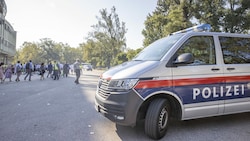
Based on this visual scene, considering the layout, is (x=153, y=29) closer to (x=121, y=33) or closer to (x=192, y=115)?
(x=121, y=33)

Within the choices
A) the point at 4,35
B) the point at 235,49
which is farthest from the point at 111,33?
the point at 235,49

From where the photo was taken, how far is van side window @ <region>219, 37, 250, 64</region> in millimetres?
3930

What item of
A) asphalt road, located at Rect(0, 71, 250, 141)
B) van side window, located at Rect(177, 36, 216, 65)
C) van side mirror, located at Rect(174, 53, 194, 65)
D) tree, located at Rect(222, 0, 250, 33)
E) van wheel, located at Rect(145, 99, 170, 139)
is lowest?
asphalt road, located at Rect(0, 71, 250, 141)

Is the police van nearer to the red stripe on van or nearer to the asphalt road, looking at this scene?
the red stripe on van

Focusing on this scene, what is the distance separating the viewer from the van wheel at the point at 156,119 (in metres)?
3.19

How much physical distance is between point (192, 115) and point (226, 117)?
179cm

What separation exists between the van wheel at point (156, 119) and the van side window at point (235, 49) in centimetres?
177

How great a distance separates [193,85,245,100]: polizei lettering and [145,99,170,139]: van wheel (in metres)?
0.70

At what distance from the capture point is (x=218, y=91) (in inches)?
144

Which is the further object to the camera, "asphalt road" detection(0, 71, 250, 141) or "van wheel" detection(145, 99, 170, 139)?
"asphalt road" detection(0, 71, 250, 141)

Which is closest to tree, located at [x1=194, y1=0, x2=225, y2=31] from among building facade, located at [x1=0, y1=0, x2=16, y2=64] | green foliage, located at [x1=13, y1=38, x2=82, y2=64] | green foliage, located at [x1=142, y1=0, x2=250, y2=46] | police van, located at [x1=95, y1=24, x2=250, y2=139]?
green foliage, located at [x1=142, y1=0, x2=250, y2=46]

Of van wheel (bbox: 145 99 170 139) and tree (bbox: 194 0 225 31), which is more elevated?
tree (bbox: 194 0 225 31)

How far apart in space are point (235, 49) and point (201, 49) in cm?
97

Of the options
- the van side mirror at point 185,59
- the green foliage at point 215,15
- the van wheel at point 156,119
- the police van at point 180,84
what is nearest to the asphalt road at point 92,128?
the van wheel at point 156,119
